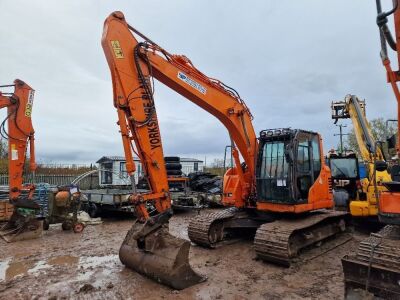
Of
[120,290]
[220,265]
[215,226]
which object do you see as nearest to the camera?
[120,290]

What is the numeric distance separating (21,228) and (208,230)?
15.9 feet

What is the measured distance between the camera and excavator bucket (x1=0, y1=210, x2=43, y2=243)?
8.86 m

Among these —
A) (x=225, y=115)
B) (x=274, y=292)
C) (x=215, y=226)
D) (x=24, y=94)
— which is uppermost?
(x=24, y=94)

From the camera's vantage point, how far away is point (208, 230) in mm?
7465

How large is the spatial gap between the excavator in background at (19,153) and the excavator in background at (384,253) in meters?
7.83

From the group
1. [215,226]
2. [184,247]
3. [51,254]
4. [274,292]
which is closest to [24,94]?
[51,254]

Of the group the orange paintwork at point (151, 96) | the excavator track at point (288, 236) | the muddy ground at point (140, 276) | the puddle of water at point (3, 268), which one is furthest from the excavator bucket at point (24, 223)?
the excavator track at point (288, 236)

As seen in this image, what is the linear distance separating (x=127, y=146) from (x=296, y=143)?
10.9 ft

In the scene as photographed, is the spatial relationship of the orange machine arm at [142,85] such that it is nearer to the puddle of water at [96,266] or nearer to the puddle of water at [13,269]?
the puddle of water at [96,266]

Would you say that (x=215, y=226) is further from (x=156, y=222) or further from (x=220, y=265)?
(x=156, y=222)

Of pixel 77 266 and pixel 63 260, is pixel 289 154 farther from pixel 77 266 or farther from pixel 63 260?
pixel 63 260

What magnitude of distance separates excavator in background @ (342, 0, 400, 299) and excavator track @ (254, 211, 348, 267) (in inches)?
88.9

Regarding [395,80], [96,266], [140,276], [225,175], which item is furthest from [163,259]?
[395,80]

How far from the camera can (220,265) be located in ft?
21.2
